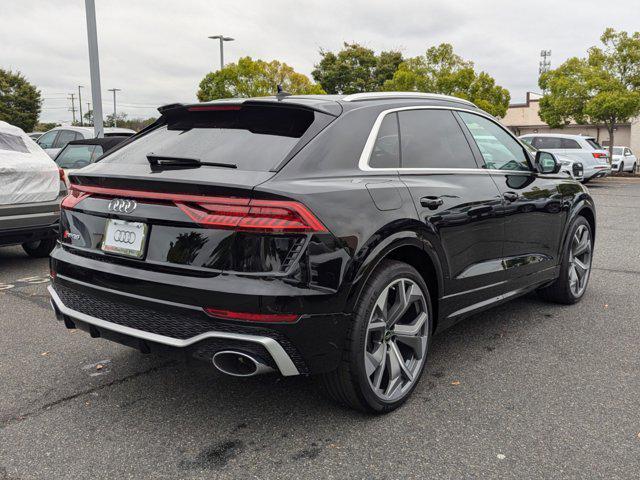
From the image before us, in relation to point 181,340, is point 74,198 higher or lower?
higher

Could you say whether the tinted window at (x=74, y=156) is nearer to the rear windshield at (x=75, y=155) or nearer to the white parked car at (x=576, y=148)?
the rear windshield at (x=75, y=155)

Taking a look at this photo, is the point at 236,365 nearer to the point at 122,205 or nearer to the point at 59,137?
the point at 122,205

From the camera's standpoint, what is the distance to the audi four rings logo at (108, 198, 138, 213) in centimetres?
288

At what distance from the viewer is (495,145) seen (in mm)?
4371

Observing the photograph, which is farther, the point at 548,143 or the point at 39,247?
the point at 548,143

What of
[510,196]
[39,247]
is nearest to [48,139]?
[39,247]

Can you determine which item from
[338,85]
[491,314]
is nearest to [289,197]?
[491,314]

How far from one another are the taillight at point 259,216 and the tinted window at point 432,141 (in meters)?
0.99

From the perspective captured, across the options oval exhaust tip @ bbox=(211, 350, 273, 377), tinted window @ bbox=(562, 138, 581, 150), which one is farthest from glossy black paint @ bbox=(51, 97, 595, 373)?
tinted window @ bbox=(562, 138, 581, 150)

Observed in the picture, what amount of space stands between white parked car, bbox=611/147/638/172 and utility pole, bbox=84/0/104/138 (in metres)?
24.5

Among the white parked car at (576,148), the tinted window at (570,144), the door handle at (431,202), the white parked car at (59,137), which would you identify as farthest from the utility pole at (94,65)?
the tinted window at (570,144)

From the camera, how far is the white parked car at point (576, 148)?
19984mm

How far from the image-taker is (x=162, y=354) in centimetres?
283

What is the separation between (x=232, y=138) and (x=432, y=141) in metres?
1.32
